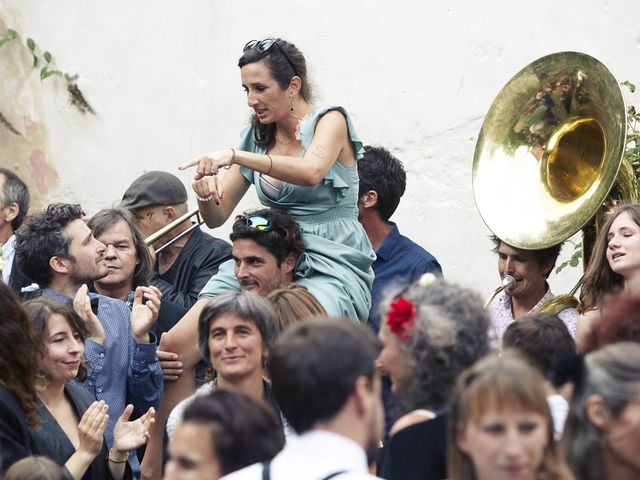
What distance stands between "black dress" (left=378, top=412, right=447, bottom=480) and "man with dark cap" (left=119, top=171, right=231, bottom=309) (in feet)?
8.71

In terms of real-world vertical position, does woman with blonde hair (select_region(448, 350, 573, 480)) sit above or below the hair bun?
below

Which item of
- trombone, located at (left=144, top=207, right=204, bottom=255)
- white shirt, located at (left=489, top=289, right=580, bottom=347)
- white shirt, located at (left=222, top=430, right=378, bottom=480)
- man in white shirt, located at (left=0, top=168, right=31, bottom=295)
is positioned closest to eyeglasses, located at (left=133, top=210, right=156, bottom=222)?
trombone, located at (left=144, top=207, right=204, bottom=255)

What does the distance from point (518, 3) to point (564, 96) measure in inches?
47.7

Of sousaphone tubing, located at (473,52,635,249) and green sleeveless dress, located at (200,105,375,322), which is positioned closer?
green sleeveless dress, located at (200,105,375,322)

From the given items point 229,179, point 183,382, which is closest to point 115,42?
point 229,179

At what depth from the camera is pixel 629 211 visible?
5.26 metres

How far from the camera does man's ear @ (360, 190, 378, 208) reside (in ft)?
20.4

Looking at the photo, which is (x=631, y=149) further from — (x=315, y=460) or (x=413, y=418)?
(x=315, y=460)

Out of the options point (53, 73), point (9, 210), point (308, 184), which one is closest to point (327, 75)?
point (53, 73)

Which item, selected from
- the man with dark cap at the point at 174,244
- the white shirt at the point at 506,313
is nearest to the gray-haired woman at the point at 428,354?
the white shirt at the point at 506,313

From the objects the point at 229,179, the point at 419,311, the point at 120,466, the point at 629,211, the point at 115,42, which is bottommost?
the point at 120,466

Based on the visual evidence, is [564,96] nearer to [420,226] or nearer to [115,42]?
[420,226]

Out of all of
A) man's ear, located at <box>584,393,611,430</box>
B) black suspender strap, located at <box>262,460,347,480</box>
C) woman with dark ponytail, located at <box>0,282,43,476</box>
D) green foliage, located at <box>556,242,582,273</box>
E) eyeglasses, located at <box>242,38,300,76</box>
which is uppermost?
eyeglasses, located at <box>242,38,300,76</box>

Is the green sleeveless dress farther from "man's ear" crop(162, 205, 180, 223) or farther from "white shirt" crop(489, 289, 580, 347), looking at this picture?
"man's ear" crop(162, 205, 180, 223)
